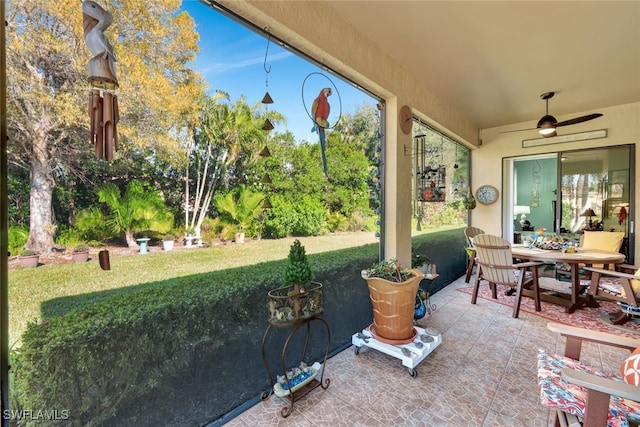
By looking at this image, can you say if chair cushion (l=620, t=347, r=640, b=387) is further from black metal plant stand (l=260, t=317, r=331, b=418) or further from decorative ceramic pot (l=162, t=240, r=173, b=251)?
decorative ceramic pot (l=162, t=240, r=173, b=251)

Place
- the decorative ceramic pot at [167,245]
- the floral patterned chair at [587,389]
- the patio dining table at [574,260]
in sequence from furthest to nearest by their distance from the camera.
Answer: the patio dining table at [574,260] < the decorative ceramic pot at [167,245] < the floral patterned chair at [587,389]

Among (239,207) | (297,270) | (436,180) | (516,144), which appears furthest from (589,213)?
(239,207)

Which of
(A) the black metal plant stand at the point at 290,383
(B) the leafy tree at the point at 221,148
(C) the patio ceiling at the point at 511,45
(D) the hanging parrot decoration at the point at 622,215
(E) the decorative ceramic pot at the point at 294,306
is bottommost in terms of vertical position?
(A) the black metal plant stand at the point at 290,383

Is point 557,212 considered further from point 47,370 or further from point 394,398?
point 47,370

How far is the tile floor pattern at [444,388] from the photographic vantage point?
1643 millimetres

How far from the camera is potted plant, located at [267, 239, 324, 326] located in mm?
1606

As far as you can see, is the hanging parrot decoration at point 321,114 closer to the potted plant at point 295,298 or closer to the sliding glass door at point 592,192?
the potted plant at point 295,298

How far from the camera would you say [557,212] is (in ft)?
16.3

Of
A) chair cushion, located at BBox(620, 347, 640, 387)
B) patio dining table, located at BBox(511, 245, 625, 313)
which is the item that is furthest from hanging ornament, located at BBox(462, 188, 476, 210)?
chair cushion, located at BBox(620, 347, 640, 387)

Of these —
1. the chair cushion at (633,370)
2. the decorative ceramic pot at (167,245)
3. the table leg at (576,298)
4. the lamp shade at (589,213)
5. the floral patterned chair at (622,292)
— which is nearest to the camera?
the chair cushion at (633,370)

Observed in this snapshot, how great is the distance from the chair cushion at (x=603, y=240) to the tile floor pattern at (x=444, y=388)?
238 cm

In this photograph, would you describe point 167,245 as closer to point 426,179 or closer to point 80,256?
point 80,256

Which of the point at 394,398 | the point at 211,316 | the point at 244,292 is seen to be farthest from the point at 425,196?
the point at 211,316

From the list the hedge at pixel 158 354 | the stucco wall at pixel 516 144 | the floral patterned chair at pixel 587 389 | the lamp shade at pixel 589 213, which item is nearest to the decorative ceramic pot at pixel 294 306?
the hedge at pixel 158 354
